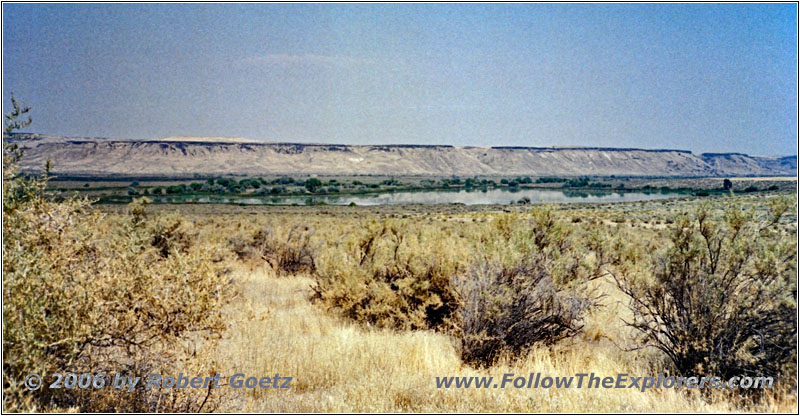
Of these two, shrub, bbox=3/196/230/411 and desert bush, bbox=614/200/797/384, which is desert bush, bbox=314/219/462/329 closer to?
desert bush, bbox=614/200/797/384

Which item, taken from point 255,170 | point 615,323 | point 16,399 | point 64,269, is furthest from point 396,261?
point 255,170

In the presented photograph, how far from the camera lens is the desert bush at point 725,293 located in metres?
4.55

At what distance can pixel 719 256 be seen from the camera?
4.98 meters

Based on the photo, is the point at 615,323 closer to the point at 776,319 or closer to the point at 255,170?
the point at 776,319

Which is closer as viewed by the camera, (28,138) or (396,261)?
(28,138)

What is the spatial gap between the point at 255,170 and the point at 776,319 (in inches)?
6900

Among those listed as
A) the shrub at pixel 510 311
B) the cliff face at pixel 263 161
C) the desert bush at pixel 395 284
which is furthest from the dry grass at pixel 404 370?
the cliff face at pixel 263 161

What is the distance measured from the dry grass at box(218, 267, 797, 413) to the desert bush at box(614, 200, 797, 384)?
38 centimetres

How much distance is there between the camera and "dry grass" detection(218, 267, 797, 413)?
423 centimetres

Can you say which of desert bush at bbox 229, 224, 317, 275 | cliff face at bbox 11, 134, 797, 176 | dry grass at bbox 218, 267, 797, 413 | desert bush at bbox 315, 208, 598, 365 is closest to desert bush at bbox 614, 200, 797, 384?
dry grass at bbox 218, 267, 797, 413

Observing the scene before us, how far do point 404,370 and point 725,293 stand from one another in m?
3.22

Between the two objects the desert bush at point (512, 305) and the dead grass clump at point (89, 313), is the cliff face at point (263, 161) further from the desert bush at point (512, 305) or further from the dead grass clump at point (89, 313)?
the desert bush at point (512, 305)

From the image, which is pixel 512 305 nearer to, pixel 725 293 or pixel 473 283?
pixel 473 283

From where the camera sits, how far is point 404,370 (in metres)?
5.07
